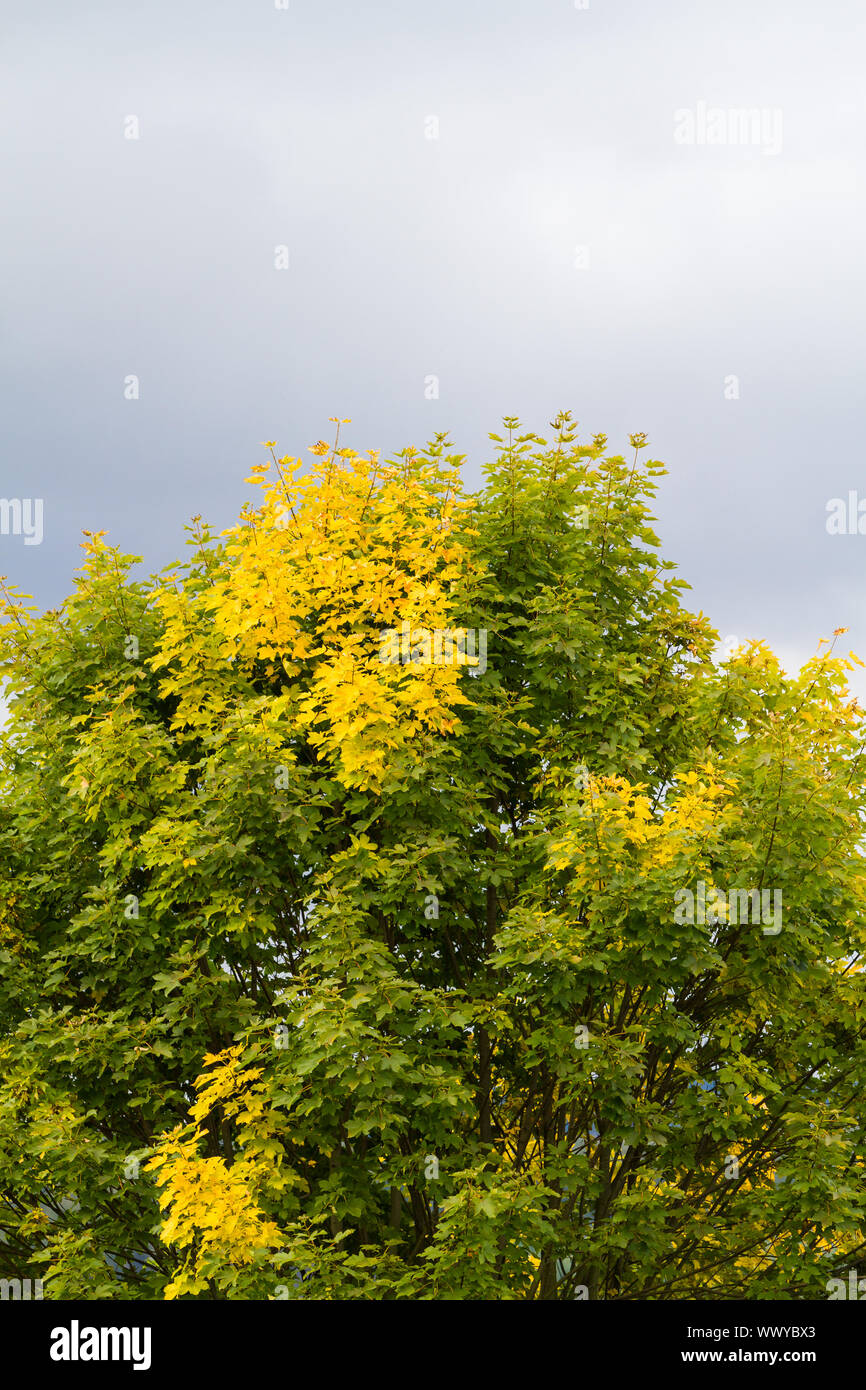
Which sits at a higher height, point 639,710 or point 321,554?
point 321,554

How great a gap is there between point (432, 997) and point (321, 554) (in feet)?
12.6

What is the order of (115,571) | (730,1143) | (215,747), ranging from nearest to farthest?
(215,747) < (730,1143) < (115,571)

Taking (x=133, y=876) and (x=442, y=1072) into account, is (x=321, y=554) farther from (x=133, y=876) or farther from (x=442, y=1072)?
(x=442, y=1072)

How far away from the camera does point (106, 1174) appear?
10.7 m

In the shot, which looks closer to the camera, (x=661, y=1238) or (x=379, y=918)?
(x=661, y=1238)

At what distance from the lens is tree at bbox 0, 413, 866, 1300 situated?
9.54m

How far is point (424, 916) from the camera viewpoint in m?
10.7

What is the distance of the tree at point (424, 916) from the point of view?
9539 millimetres

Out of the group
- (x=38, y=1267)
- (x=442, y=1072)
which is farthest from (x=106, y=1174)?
(x=442, y=1072)

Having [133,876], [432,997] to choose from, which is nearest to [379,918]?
[432,997]

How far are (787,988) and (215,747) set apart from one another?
4.97m

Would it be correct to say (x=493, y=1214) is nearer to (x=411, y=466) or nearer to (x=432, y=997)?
(x=432, y=997)

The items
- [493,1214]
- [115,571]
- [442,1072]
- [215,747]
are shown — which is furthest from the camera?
[115,571]

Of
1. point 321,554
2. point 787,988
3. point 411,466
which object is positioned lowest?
point 787,988
